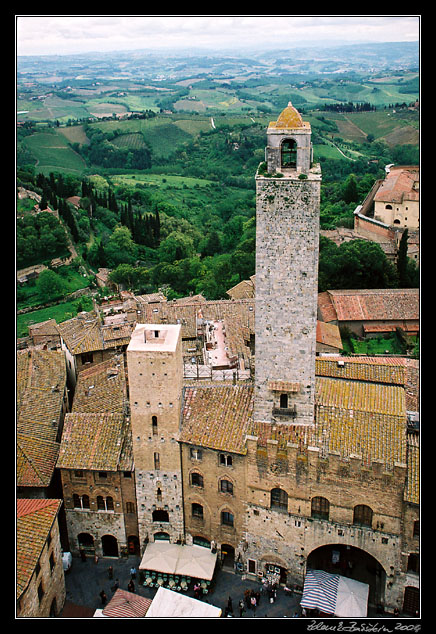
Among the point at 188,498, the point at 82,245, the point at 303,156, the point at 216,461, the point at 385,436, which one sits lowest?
the point at 188,498

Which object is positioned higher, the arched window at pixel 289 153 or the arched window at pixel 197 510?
the arched window at pixel 289 153

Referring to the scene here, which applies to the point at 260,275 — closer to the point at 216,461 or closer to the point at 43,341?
the point at 216,461

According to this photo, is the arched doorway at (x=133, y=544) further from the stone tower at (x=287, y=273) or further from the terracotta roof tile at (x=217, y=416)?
the stone tower at (x=287, y=273)

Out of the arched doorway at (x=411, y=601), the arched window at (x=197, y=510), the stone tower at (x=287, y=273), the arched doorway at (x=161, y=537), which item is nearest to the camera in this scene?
the stone tower at (x=287, y=273)

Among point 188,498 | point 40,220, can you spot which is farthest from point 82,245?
point 188,498

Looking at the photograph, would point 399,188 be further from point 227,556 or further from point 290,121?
point 227,556

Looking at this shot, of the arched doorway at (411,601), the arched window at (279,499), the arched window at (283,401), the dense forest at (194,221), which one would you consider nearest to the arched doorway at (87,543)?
the arched window at (279,499)

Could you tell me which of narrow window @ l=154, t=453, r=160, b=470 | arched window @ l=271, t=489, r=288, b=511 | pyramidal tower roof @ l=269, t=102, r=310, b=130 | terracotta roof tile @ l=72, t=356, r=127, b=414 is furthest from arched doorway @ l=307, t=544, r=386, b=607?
pyramidal tower roof @ l=269, t=102, r=310, b=130
